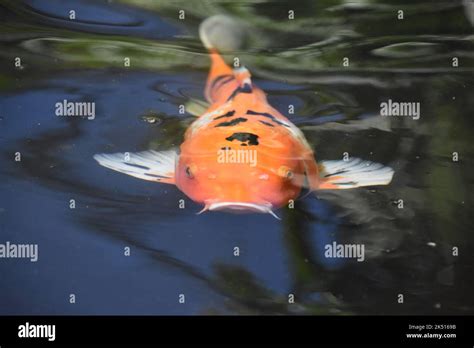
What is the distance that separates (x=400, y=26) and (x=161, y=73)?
68 cm

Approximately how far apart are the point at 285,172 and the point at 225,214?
0.20 m

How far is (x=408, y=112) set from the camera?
1.34 m

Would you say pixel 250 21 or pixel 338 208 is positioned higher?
pixel 250 21

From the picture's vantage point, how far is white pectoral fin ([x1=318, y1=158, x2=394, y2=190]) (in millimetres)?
1339

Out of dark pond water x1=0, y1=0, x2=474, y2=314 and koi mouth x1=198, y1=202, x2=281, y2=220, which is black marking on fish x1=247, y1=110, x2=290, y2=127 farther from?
koi mouth x1=198, y1=202, x2=281, y2=220

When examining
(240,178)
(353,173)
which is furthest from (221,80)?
(353,173)

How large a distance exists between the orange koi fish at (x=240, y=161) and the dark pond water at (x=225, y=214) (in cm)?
3

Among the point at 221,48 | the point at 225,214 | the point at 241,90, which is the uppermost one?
the point at 221,48

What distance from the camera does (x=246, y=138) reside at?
52.7 inches

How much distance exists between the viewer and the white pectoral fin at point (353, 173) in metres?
1.34

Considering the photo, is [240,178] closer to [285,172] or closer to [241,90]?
[285,172]

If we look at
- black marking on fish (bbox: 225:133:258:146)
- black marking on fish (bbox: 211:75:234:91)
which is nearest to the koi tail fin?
black marking on fish (bbox: 211:75:234:91)
